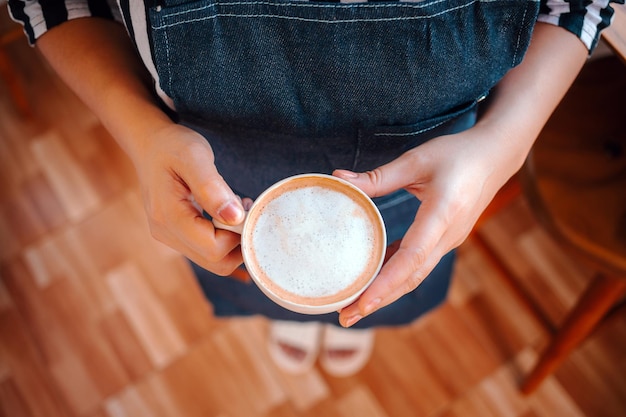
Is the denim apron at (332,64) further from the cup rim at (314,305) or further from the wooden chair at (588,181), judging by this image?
the wooden chair at (588,181)

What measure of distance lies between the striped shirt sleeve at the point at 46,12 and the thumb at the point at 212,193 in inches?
13.3

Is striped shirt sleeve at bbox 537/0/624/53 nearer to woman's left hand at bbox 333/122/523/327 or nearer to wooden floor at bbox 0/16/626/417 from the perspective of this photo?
woman's left hand at bbox 333/122/523/327

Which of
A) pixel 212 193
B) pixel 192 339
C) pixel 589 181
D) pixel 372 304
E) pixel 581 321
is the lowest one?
pixel 192 339

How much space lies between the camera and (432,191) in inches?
27.0

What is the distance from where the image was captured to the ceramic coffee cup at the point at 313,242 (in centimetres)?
62

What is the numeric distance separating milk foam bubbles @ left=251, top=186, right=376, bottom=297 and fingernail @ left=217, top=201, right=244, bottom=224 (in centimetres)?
3

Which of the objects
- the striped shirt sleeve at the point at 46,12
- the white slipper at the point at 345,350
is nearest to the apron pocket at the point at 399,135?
the striped shirt sleeve at the point at 46,12

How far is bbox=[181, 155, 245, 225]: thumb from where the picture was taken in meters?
0.62

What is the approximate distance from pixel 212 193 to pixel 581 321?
2.83 feet

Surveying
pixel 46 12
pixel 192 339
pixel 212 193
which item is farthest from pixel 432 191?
pixel 192 339

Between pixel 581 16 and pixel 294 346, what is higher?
pixel 581 16

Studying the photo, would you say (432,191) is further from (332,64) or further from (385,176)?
(332,64)

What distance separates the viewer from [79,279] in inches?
60.2

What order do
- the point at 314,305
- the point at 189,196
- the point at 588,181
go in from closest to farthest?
the point at 314,305 → the point at 189,196 → the point at 588,181
